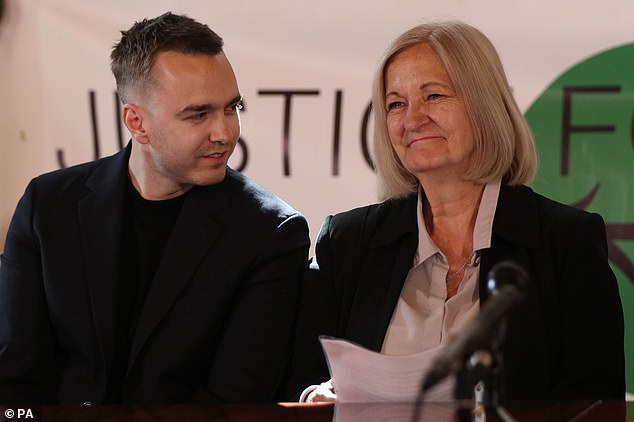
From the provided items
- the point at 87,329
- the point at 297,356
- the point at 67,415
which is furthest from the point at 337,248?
the point at 67,415

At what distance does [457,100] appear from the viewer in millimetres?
2393

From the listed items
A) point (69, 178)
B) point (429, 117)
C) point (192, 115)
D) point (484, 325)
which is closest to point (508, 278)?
point (484, 325)

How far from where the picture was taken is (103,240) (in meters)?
2.54

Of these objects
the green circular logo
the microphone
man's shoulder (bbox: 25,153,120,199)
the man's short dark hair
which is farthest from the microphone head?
the green circular logo

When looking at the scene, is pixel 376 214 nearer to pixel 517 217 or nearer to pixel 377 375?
pixel 517 217

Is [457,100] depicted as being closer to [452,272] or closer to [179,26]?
[452,272]

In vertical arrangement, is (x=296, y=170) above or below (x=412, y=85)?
below

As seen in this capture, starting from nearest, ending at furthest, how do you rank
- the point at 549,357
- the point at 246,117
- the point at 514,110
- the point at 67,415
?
the point at 67,415
the point at 549,357
the point at 514,110
the point at 246,117

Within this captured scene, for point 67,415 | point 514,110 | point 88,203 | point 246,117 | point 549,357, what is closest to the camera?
point 67,415

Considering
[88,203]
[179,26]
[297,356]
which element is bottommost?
[297,356]

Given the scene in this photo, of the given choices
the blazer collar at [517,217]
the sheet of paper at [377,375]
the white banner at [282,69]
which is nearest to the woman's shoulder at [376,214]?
the blazer collar at [517,217]

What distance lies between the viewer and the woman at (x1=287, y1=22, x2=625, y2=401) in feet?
7.47

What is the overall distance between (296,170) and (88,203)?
99 cm

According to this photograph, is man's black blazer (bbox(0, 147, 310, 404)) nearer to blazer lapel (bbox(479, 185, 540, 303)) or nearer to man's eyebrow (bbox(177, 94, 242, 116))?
man's eyebrow (bbox(177, 94, 242, 116))
